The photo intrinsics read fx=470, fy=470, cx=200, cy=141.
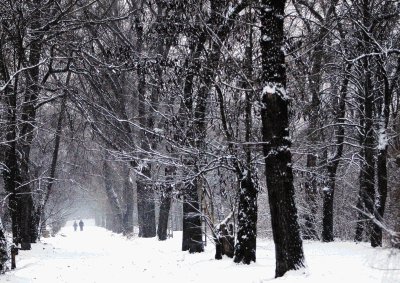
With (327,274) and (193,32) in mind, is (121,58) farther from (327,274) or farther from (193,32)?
(327,274)

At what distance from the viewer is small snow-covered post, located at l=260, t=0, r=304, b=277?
8555 mm

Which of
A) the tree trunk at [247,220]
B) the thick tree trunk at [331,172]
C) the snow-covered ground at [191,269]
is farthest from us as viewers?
the thick tree trunk at [331,172]

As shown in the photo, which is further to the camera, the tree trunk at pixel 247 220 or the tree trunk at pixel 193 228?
the tree trunk at pixel 193 228

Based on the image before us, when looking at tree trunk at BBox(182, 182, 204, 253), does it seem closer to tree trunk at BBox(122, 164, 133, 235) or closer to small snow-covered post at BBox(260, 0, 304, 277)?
small snow-covered post at BBox(260, 0, 304, 277)

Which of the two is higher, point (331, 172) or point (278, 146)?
point (331, 172)

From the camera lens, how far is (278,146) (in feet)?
28.3

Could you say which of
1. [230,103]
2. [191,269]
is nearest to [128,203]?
[230,103]

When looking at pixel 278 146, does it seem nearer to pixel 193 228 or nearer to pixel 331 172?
pixel 193 228

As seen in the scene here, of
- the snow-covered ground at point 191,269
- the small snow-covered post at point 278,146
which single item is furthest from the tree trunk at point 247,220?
the small snow-covered post at point 278,146

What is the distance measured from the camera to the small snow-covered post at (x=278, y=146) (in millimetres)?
8555

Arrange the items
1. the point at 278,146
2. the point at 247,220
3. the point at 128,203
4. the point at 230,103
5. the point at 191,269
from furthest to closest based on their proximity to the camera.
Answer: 1. the point at 128,203
2. the point at 230,103
3. the point at 191,269
4. the point at 247,220
5. the point at 278,146

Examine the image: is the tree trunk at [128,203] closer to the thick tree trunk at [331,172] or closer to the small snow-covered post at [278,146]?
the thick tree trunk at [331,172]

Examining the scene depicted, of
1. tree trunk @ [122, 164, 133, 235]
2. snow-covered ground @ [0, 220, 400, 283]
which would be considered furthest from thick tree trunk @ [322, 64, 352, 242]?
tree trunk @ [122, 164, 133, 235]

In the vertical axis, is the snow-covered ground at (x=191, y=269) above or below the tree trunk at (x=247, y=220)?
below
